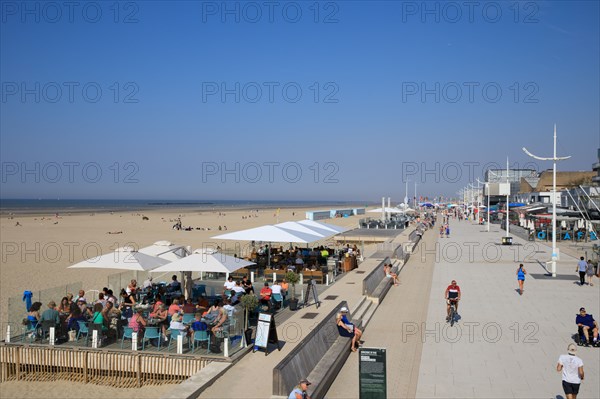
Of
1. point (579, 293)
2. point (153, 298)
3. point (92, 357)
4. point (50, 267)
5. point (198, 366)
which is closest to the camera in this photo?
point (198, 366)

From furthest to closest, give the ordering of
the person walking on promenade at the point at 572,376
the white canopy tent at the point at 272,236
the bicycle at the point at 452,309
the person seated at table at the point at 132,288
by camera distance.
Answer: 1. the white canopy tent at the point at 272,236
2. the person seated at table at the point at 132,288
3. the bicycle at the point at 452,309
4. the person walking on promenade at the point at 572,376

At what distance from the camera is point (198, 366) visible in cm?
949

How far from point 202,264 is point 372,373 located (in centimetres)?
607

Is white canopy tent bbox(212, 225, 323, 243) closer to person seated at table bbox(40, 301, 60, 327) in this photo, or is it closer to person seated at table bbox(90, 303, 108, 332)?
person seated at table bbox(90, 303, 108, 332)

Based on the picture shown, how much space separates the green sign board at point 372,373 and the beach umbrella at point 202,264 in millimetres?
5360

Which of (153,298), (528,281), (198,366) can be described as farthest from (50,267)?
A: (528,281)

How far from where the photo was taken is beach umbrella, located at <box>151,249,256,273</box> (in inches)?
486

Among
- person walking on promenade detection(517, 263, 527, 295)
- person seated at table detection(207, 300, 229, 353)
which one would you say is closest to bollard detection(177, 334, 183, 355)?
person seated at table detection(207, 300, 229, 353)

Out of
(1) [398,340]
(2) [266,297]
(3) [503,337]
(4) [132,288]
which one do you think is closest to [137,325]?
(2) [266,297]

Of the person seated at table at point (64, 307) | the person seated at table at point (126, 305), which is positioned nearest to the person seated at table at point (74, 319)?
the person seated at table at point (64, 307)

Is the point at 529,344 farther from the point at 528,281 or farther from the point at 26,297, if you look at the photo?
the point at 26,297

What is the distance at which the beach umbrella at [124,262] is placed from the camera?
41.1 feet

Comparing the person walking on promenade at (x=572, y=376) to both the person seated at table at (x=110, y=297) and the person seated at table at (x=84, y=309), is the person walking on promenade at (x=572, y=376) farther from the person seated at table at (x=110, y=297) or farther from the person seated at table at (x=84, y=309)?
the person seated at table at (x=110, y=297)

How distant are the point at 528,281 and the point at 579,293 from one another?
107 inches
